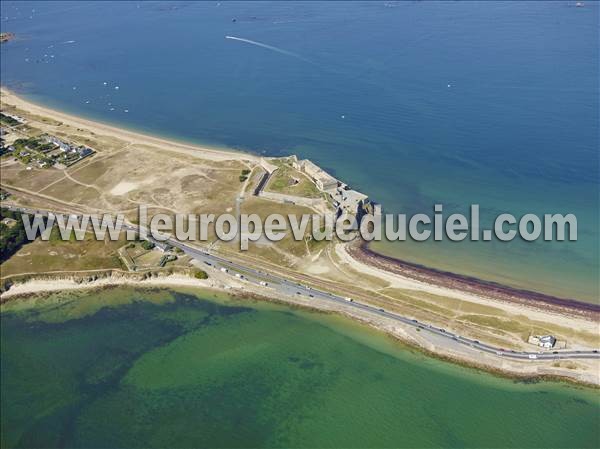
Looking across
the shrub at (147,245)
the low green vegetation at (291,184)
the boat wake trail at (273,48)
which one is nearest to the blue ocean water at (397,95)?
the boat wake trail at (273,48)

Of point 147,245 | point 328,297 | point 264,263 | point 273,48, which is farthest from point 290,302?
point 273,48

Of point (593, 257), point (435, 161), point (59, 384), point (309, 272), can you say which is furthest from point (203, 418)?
point (435, 161)

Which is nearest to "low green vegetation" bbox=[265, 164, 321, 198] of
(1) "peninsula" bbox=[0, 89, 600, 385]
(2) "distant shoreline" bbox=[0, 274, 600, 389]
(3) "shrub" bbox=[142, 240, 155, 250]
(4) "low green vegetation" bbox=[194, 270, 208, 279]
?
(1) "peninsula" bbox=[0, 89, 600, 385]

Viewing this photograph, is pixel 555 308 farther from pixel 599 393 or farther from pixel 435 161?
pixel 435 161

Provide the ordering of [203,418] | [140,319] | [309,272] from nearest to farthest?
[203,418]
[140,319]
[309,272]

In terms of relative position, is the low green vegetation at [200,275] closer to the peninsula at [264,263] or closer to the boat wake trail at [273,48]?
the peninsula at [264,263]

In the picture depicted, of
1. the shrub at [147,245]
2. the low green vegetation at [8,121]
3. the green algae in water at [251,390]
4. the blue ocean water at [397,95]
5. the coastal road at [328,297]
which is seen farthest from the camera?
the low green vegetation at [8,121]

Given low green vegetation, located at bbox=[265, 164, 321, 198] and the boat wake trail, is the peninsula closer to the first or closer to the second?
low green vegetation, located at bbox=[265, 164, 321, 198]
